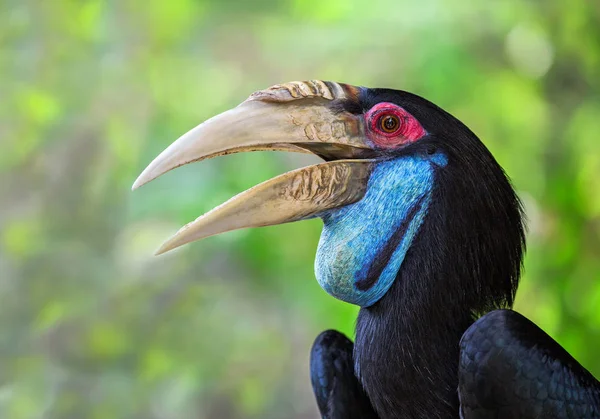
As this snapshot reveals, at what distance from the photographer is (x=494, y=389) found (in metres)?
1.13

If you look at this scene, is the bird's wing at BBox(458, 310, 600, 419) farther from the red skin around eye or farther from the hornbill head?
the red skin around eye

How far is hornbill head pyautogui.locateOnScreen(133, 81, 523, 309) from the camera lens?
1.27m

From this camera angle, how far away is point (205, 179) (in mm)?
2926

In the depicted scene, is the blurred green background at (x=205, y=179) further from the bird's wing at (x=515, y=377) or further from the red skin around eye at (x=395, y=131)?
the bird's wing at (x=515, y=377)

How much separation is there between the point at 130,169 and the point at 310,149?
5.67ft

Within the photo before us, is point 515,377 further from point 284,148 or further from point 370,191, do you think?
point 284,148

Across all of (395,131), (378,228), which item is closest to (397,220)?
(378,228)

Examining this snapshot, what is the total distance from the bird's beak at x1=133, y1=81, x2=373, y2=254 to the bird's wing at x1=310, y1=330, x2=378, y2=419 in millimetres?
395

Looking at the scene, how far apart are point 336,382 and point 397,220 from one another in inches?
16.5

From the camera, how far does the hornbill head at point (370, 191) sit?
1.27 m

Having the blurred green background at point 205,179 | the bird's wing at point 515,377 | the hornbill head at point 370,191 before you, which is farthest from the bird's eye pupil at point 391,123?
the blurred green background at point 205,179

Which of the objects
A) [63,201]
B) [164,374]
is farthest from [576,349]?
[63,201]

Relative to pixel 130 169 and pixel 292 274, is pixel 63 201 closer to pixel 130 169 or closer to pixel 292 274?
pixel 130 169

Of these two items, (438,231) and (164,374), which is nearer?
(438,231)
